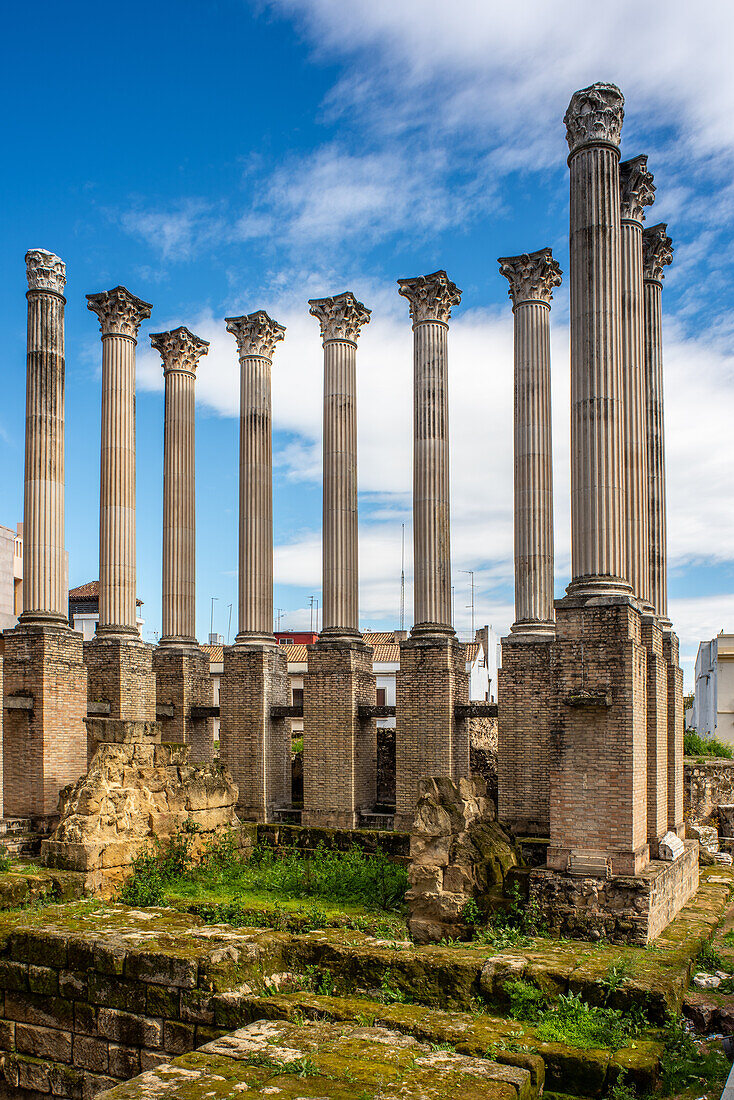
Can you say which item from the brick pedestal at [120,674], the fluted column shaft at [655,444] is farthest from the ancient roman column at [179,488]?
the fluted column shaft at [655,444]

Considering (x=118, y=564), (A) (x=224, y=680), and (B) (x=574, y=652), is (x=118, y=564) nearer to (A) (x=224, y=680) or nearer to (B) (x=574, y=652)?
(A) (x=224, y=680)

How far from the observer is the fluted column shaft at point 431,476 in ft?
67.4

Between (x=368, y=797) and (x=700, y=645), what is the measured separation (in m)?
31.5

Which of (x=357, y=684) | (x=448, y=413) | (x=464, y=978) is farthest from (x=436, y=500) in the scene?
(x=464, y=978)

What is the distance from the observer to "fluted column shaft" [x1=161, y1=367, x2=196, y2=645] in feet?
81.4

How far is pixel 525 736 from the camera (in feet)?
60.6

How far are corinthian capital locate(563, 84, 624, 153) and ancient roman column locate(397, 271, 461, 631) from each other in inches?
263

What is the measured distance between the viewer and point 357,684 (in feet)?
68.6

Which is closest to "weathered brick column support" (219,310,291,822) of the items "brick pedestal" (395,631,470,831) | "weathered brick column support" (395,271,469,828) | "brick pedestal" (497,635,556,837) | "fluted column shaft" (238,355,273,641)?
"fluted column shaft" (238,355,273,641)

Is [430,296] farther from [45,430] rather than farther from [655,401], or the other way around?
[45,430]

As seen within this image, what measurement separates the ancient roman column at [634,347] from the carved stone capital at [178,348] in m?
12.3

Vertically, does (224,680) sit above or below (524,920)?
above

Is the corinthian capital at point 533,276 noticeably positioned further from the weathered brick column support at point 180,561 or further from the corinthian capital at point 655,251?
the weathered brick column support at point 180,561

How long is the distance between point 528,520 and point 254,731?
7816mm
